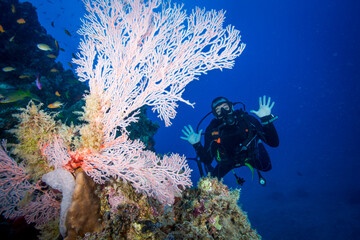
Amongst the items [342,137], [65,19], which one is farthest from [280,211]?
[65,19]

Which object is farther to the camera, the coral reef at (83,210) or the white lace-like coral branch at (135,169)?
the white lace-like coral branch at (135,169)

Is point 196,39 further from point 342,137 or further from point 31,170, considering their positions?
point 342,137

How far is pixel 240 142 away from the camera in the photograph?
592 cm

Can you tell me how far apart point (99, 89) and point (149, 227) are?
7.47ft

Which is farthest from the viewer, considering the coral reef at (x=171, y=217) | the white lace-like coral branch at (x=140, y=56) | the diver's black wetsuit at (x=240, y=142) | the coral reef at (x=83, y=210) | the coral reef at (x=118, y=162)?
the diver's black wetsuit at (x=240, y=142)

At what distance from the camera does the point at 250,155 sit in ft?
18.6

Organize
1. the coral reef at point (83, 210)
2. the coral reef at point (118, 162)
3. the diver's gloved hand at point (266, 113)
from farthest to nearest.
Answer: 1. the diver's gloved hand at point (266, 113)
2. the coral reef at point (118, 162)
3. the coral reef at point (83, 210)

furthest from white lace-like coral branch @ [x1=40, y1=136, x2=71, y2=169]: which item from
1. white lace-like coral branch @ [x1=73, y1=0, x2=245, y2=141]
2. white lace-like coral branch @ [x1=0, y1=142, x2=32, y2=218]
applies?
white lace-like coral branch @ [x1=73, y1=0, x2=245, y2=141]

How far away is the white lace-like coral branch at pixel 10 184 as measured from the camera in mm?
2416

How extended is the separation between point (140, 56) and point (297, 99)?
13811 centimetres

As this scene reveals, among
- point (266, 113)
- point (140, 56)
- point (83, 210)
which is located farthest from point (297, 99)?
point (83, 210)

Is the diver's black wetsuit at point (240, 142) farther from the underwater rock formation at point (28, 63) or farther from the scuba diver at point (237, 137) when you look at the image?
the underwater rock formation at point (28, 63)

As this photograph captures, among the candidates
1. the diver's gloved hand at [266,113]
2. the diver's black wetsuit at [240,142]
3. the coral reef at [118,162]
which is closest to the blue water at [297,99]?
the diver's black wetsuit at [240,142]

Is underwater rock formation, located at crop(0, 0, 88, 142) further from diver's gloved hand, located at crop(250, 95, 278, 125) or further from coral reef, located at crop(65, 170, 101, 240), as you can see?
diver's gloved hand, located at crop(250, 95, 278, 125)
